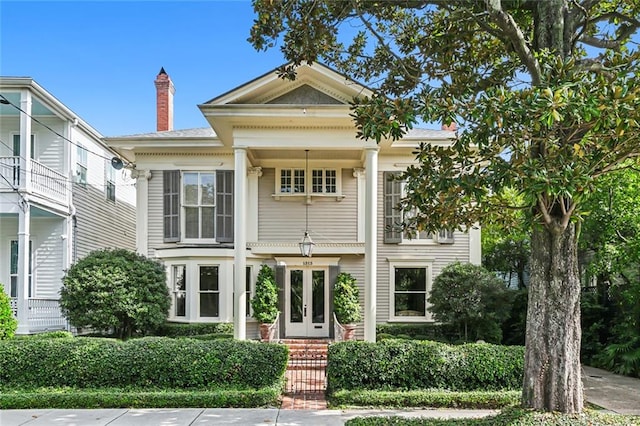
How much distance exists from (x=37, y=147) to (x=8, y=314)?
6999 mm

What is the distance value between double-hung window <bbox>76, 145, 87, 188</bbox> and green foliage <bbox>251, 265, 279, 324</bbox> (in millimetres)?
7831

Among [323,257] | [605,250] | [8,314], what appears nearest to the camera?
[8,314]

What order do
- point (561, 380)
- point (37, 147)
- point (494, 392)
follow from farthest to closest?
point (37, 147)
point (494, 392)
point (561, 380)

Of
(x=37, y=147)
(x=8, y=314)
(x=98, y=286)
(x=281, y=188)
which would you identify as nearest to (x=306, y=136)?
(x=281, y=188)

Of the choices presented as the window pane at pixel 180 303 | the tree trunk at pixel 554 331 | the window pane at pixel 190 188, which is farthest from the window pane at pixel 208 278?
the tree trunk at pixel 554 331

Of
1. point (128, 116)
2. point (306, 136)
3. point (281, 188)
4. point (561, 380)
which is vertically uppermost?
point (128, 116)

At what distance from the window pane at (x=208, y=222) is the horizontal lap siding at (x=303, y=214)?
147 centimetres

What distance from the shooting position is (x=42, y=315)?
592 inches

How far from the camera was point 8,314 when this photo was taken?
1192 centimetres

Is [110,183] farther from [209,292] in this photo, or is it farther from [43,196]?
[209,292]

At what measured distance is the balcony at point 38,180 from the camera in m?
14.3

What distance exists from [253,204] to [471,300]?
7200 millimetres

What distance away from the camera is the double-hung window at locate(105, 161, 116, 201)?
2041 centimetres

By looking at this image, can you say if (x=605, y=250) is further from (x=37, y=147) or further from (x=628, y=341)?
(x=37, y=147)
